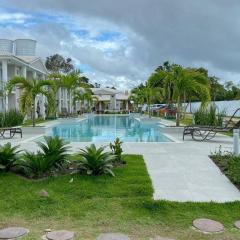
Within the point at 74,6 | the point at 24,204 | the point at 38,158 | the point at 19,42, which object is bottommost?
the point at 24,204

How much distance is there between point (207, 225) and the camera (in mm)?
5020

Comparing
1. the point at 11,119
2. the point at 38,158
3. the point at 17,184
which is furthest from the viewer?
the point at 11,119

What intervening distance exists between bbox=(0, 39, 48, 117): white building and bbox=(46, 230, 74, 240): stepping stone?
1012 inches

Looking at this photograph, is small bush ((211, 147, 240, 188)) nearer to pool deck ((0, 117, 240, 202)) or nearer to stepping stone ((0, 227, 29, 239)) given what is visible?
pool deck ((0, 117, 240, 202))

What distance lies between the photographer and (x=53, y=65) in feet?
270

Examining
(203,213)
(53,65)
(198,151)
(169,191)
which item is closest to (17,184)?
(169,191)

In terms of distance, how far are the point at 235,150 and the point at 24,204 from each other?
5702 mm

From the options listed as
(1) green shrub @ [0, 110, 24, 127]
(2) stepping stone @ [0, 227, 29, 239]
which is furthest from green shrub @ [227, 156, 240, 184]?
(1) green shrub @ [0, 110, 24, 127]

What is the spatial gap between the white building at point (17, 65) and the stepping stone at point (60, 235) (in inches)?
1012

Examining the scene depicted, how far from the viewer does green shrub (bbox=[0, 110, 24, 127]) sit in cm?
2089

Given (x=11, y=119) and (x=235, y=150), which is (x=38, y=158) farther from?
(x=11, y=119)

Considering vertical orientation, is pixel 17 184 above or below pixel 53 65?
below

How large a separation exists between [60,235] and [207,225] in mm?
1971

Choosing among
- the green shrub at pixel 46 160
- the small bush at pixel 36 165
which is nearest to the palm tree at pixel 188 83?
the green shrub at pixel 46 160
